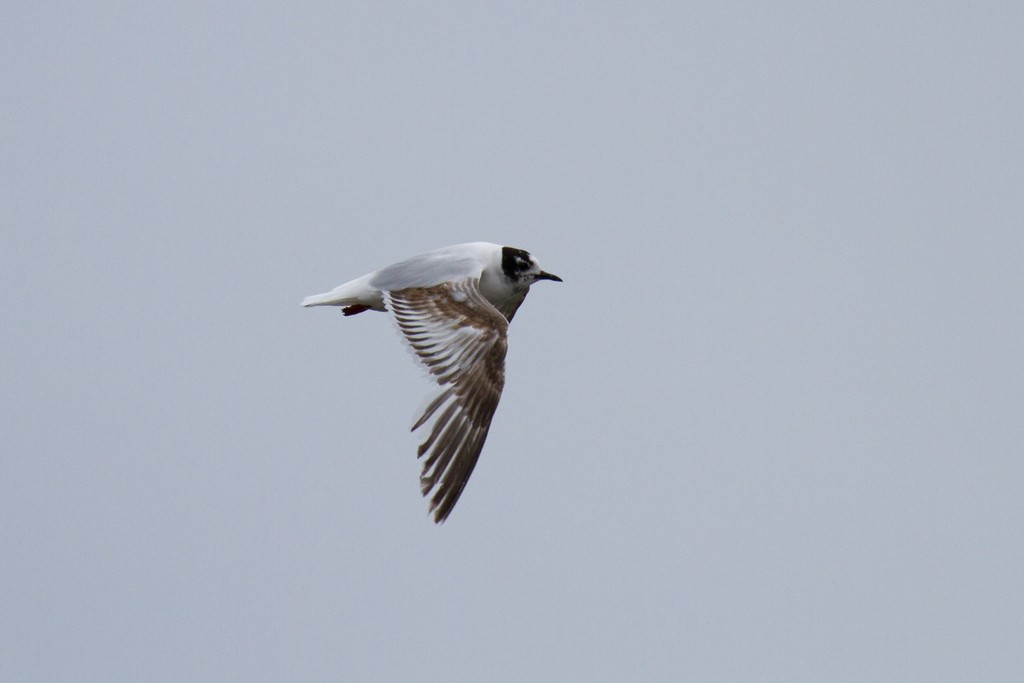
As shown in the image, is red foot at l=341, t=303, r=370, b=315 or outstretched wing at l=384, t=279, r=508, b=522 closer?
outstretched wing at l=384, t=279, r=508, b=522

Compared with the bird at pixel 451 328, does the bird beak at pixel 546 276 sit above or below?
above

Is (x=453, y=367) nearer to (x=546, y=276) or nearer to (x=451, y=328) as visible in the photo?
(x=451, y=328)

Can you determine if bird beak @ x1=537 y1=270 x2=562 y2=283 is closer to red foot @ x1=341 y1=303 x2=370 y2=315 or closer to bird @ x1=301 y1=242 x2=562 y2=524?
bird @ x1=301 y1=242 x2=562 y2=524

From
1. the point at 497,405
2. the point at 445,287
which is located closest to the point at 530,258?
the point at 445,287

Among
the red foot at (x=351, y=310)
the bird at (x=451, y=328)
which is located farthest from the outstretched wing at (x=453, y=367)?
the red foot at (x=351, y=310)

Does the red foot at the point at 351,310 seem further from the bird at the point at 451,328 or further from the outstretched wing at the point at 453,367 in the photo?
the outstretched wing at the point at 453,367

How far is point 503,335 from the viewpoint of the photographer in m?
9.20

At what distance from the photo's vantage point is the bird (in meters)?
8.72

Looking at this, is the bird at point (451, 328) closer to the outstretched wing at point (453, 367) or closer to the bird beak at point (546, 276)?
the outstretched wing at point (453, 367)

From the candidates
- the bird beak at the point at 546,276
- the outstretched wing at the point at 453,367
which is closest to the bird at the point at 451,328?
the outstretched wing at the point at 453,367

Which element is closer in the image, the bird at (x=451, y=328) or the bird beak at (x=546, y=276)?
the bird at (x=451, y=328)

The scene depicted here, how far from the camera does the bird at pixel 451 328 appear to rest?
28.6ft

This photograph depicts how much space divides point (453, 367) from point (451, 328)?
301mm

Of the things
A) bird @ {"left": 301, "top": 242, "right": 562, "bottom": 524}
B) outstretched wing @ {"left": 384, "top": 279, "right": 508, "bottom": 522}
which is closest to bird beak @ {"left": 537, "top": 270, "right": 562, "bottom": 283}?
bird @ {"left": 301, "top": 242, "right": 562, "bottom": 524}
